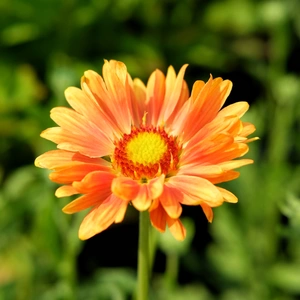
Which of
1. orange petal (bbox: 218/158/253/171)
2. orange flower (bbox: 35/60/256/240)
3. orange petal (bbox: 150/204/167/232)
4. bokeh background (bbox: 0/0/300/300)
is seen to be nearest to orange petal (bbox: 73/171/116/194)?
orange flower (bbox: 35/60/256/240)

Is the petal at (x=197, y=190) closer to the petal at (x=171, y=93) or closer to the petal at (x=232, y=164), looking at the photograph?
the petal at (x=232, y=164)

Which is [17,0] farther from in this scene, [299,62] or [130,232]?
[299,62]

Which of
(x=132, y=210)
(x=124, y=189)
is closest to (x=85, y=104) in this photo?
(x=124, y=189)

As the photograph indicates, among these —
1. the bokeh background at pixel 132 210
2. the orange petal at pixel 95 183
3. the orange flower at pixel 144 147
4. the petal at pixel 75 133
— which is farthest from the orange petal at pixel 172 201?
the bokeh background at pixel 132 210

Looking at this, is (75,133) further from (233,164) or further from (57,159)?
(233,164)

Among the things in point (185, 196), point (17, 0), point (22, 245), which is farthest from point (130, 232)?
point (185, 196)
